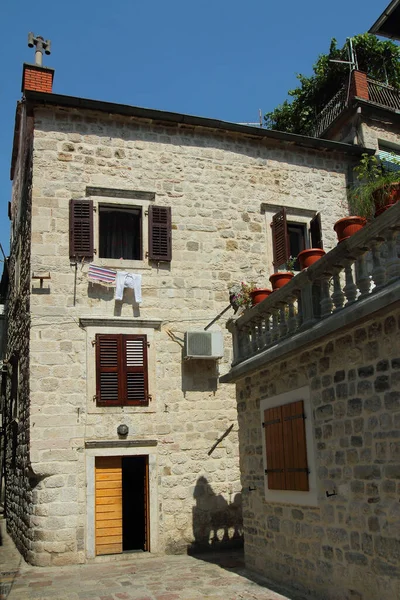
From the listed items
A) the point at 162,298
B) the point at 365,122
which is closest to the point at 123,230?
the point at 162,298

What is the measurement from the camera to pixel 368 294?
20.2 feet

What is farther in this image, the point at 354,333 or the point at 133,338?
the point at 133,338

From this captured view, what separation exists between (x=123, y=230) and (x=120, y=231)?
72 mm

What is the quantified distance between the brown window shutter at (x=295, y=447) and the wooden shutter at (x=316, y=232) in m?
6.64

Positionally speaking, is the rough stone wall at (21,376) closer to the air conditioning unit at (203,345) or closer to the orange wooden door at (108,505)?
the orange wooden door at (108,505)

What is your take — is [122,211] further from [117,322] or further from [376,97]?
[376,97]

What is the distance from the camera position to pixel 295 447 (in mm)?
7477

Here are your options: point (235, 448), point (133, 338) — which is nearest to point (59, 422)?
point (133, 338)

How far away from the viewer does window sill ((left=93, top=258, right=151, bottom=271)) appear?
12078 mm

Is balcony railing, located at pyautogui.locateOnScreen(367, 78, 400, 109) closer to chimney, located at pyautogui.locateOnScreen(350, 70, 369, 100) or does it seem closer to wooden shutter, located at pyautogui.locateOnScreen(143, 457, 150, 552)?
chimney, located at pyautogui.locateOnScreen(350, 70, 369, 100)

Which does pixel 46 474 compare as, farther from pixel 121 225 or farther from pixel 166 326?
pixel 121 225

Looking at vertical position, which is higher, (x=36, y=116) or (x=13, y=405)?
(x=36, y=116)

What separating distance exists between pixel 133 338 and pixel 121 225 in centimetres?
254

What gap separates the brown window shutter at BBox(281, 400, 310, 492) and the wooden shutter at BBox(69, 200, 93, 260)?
5.79 m
